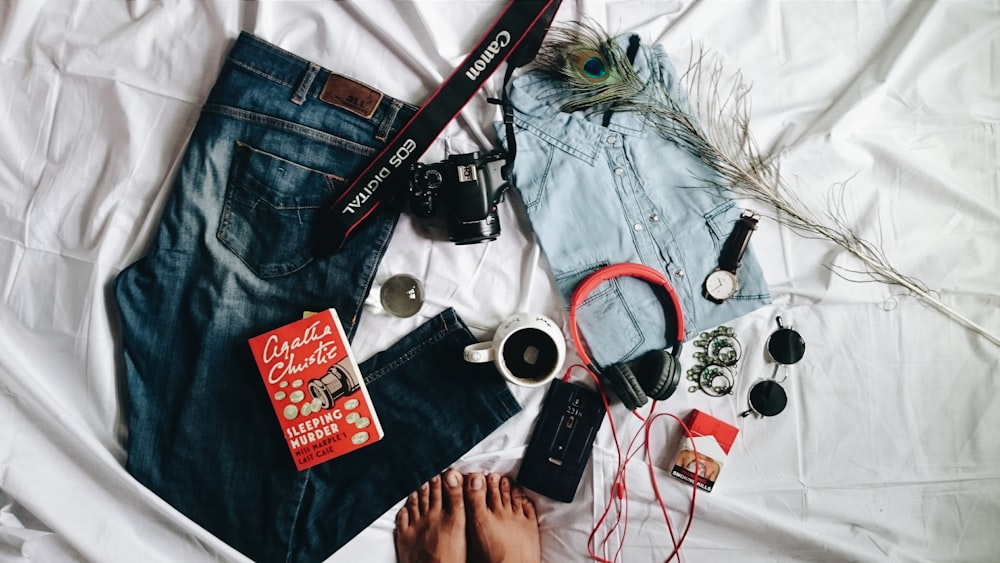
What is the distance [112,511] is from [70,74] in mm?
788

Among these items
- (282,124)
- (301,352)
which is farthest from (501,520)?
(282,124)

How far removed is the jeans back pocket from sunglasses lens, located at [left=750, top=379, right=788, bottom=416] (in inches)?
32.9

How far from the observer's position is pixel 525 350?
1074 millimetres

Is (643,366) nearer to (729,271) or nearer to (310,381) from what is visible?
(729,271)

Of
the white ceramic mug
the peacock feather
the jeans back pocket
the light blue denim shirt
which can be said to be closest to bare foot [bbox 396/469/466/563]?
the white ceramic mug

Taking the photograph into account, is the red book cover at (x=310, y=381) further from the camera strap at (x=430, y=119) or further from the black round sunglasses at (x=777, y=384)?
the black round sunglasses at (x=777, y=384)

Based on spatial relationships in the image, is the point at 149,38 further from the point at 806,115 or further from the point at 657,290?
the point at 806,115

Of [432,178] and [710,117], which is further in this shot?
[710,117]

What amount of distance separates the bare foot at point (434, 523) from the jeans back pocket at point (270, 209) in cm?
49

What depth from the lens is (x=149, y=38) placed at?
1.12 meters

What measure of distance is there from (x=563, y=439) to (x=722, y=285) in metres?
0.40

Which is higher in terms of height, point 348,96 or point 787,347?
point 348,96

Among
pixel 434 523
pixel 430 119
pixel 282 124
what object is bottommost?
pixel 434 523

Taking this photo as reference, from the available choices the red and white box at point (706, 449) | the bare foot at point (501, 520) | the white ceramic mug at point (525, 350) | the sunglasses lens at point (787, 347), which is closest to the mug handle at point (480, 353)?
the white ceramic mug at point (525, 350)
